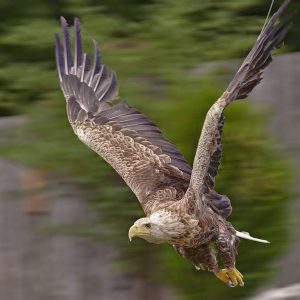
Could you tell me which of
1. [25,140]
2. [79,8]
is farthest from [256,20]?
[25,140]

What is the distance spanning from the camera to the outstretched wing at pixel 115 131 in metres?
8.15

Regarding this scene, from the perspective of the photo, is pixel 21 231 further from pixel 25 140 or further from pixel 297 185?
pixel 297 185

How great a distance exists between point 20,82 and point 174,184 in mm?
1498

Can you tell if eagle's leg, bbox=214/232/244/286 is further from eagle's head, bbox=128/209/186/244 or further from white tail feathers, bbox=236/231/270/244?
eagle's head, bbox=128/209/186/244

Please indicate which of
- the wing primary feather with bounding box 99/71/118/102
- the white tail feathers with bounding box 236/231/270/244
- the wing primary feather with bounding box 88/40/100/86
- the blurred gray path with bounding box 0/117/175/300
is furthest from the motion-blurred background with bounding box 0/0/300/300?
the white tail feathers with bounding box 236/231/270/244

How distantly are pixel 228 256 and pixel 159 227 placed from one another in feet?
1.80

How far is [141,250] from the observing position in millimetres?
9086

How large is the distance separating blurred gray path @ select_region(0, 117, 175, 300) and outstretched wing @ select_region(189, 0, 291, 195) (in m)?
2.32

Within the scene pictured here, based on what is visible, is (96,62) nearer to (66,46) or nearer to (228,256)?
(66,46)

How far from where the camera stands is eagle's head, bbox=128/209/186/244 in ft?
24.6

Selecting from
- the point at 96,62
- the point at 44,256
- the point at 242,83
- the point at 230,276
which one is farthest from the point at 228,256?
the point at 44,256

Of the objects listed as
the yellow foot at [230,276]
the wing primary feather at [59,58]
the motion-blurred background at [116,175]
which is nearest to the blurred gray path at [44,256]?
the motion-blurred background at [116,175]

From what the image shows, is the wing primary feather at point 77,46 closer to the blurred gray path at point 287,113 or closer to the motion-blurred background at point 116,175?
the motion-blurred background at point 116,175

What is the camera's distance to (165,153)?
8.45 m
